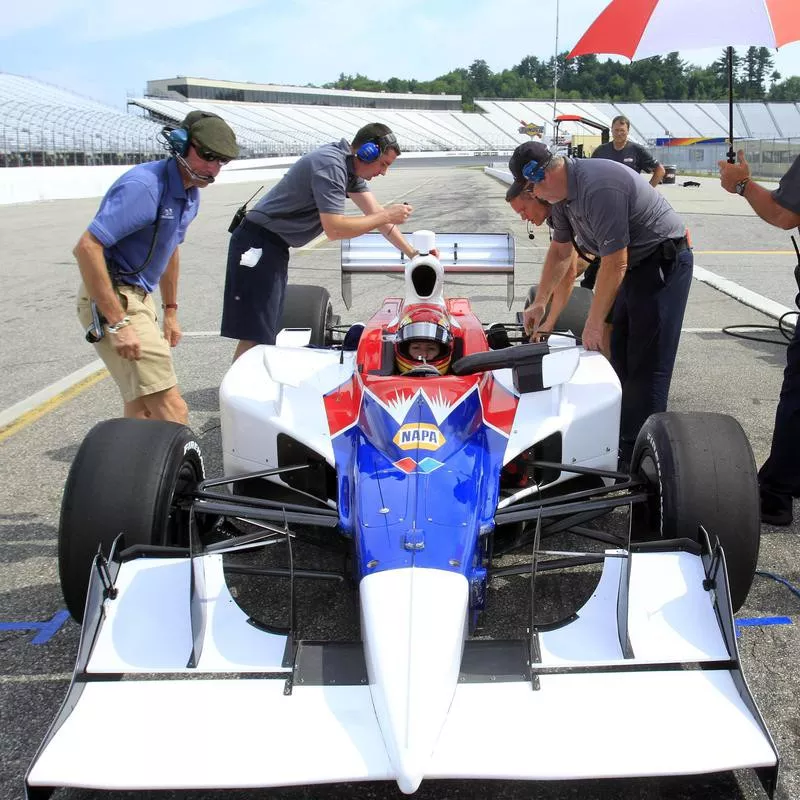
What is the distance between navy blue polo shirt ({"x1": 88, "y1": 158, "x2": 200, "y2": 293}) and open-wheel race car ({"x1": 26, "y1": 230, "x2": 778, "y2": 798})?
664mm

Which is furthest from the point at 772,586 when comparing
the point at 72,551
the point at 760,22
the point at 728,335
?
the point at 728,335

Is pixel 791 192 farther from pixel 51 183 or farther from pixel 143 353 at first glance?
pixel 51 183

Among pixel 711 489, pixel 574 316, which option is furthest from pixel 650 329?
pixel 711 489

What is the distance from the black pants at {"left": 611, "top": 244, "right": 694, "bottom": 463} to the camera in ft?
14.8

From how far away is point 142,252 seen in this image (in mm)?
3762

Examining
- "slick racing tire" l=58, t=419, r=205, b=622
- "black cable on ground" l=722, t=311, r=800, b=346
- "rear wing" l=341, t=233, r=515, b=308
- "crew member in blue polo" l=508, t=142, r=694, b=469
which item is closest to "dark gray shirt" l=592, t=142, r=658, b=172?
"black cable on ground" l=722, t=311, r=800, b=346

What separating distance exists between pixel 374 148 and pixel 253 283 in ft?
3.49

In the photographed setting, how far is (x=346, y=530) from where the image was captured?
285cm

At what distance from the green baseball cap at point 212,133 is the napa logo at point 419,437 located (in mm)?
1427

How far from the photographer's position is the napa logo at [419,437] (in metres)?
2.98

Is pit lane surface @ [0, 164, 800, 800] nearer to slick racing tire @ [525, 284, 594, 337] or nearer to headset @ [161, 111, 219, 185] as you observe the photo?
slick racing tire @ [525, 284, 594, 337]

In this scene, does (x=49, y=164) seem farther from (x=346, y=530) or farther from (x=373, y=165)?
(x=346, y=530)

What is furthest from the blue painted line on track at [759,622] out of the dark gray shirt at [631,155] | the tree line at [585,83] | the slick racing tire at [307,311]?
the tree line at [585,83]

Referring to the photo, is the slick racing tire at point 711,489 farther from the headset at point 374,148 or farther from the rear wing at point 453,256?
the rear wing at point 453,256
